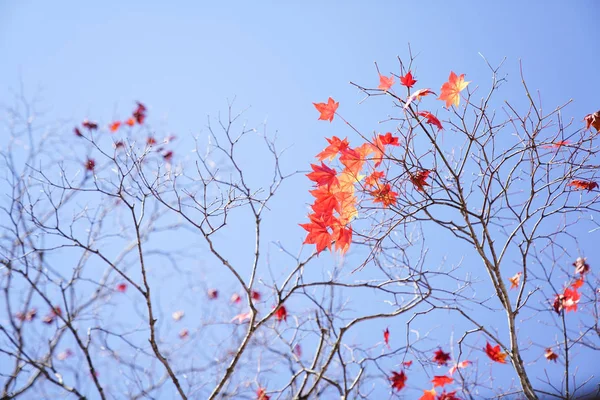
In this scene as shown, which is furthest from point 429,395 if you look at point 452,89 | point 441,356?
point 452,89

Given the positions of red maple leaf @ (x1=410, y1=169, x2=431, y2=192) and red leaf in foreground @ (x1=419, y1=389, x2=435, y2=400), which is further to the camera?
red leaf in foreground @ (x1=419, y1=389, x2=435, y2=400)

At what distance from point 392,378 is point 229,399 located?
123 cm

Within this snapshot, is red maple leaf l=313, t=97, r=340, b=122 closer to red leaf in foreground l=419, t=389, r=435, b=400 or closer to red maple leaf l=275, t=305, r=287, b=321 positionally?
red maple leaf l=275, t=305, r=287, b=321

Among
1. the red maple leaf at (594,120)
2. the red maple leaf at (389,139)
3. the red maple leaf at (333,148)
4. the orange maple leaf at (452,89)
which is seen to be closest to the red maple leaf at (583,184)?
the red maple leaf at (594,120)

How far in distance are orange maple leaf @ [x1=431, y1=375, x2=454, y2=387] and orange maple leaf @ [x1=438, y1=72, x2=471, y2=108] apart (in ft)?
4.89

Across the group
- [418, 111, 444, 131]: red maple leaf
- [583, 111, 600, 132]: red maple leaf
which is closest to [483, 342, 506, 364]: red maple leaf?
[583, 111, 600, 132]: red maple leaf

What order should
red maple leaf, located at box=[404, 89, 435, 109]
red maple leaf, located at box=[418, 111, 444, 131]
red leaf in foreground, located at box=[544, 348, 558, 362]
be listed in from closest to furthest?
red maple leaf, located at box=[404, 89, 435, 109], red maple leaf, located at box=[418, 111, 444, 131], red leaf in foreground, located at box=[544, 348, 558, 362]

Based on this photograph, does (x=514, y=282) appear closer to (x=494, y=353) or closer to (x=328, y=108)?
(x=494, y=353)

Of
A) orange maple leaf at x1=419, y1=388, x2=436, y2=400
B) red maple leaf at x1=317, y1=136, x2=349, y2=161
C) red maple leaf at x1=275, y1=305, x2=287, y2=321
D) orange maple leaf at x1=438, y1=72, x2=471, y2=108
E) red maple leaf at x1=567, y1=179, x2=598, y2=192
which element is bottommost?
orange maple leaf at x1=419, y1=388, x2=436, y2=400

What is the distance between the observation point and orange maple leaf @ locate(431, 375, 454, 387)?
2396mm

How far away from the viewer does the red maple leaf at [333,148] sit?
186 cm

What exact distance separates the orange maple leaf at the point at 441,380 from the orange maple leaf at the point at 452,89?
58.6 inches

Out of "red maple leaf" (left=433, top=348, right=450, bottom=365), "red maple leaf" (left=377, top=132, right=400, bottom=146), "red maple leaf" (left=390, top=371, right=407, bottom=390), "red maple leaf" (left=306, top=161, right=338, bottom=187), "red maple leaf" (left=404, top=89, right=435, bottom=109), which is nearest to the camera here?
"red maple leaf" (left=404, top=89, right=435, bottom=109)

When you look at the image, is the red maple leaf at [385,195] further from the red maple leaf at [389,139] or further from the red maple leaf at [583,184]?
the red maple leaf at [583,184]
